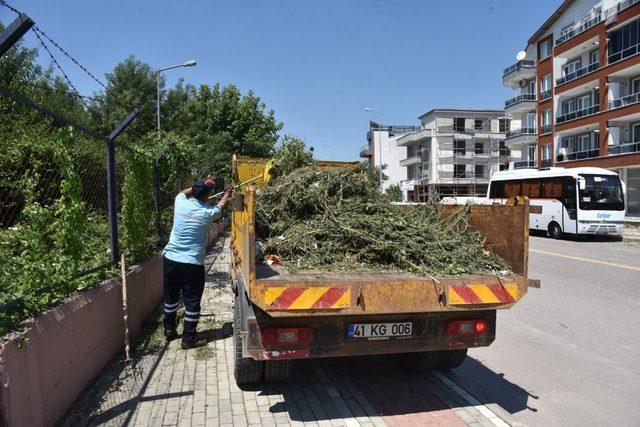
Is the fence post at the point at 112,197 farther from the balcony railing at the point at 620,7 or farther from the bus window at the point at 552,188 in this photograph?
the balcony railing at the point at 620,7

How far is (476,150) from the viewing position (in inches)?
2307

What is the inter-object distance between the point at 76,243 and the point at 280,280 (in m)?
2.09

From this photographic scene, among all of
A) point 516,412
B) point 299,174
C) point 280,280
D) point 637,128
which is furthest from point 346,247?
point 637,128

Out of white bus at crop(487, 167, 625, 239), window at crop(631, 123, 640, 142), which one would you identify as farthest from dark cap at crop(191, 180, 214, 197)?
window at crop(631, 123, 640, 142)

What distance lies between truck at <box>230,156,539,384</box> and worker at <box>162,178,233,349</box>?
1485mm

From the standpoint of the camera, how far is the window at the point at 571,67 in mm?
35156

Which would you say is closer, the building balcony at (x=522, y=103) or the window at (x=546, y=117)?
the window at (x=546, y=117)

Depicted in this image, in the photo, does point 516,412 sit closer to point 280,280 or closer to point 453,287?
point 453,287

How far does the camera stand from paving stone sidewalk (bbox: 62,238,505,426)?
3.85m

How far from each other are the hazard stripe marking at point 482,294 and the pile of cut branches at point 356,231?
0.22 m

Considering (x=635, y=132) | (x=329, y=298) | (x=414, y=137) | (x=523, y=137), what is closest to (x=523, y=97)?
(x=523, y=137)

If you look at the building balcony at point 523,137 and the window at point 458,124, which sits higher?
the window at point 458,124

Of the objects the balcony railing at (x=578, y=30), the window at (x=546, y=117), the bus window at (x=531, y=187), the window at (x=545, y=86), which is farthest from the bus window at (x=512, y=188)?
the window at (x=545, y=86)

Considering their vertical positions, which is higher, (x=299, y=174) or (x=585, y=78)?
(x=585, y=78)
